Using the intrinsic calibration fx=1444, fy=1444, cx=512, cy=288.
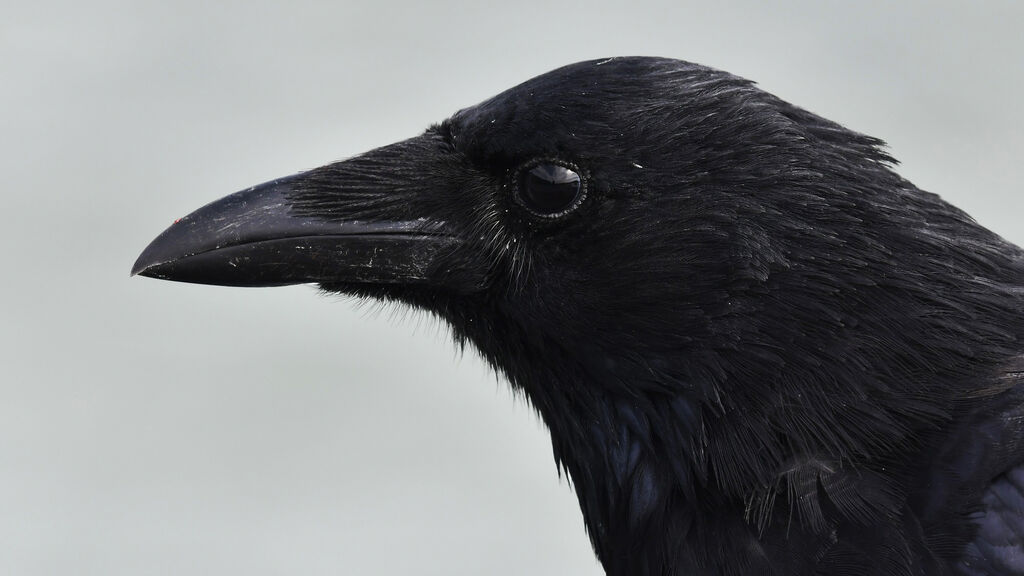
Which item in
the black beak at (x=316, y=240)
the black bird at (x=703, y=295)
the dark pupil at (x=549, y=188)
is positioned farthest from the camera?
the black beak at (x=316, y=240)

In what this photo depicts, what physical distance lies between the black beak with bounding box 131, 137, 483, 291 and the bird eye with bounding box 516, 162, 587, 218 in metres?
0.26

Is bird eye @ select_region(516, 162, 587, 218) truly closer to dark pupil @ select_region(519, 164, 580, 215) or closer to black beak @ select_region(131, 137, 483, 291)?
dark pupil @ select_region(519, 164, 580, 215)

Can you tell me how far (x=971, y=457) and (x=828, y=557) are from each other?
42 cm

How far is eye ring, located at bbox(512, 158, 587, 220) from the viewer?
3.72 metres

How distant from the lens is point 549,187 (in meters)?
3.74

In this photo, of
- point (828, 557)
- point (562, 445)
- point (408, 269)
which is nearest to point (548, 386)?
point (562, 445)

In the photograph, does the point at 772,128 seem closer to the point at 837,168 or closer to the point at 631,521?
the point at 837,168

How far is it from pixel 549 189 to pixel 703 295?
0.48m

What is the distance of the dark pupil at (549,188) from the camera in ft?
12.2

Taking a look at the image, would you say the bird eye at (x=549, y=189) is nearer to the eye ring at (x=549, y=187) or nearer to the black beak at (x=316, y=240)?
the eye ring at (x=549, y=187)

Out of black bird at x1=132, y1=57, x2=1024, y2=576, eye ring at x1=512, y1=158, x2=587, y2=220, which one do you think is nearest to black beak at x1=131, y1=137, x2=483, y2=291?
black bird at x1=132, y1=57, x2=1024, y2=576

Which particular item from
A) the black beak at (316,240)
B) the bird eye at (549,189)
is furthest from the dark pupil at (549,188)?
the black beak at (316,240)

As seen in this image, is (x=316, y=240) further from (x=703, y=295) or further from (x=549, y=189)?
(x=703, y=295)

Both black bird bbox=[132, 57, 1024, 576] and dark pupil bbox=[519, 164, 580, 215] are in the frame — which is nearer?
black bird bbox=[132, 57, 1024, 576]
